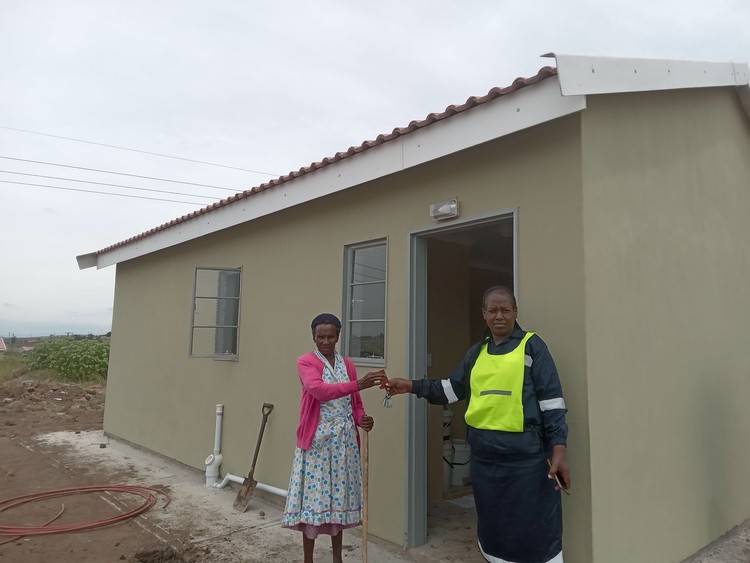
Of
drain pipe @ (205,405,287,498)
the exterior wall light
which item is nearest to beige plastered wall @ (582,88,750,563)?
the exterior wall light

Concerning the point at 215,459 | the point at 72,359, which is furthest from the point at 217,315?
the point at 72,359

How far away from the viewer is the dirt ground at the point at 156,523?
3.83 meters

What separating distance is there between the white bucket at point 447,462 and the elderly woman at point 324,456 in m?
2.21

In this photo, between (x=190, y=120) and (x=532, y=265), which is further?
(x=190, y=120)

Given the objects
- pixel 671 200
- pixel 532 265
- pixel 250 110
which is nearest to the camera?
pixel 532 265

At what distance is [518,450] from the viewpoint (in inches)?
104

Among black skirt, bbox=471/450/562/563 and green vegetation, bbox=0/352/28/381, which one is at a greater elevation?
black skirt, bbox=471/450/562/563

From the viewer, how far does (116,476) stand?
20.5 ft

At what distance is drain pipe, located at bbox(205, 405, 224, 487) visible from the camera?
5.75m

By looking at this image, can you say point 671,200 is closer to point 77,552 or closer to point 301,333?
point 301,333

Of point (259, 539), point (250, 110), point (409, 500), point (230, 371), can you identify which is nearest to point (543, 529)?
point (409, 500)

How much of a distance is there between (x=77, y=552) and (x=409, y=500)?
2547mm

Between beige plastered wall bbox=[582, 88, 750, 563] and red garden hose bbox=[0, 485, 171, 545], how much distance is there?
4.03m

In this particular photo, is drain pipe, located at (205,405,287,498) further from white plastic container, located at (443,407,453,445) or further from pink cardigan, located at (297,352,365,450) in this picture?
pink cardigan, located at (297,352,365,450)
